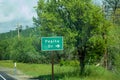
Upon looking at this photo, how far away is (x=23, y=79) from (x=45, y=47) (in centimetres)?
1101

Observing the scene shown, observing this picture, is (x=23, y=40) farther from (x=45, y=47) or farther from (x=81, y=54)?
(x=45, y=47)

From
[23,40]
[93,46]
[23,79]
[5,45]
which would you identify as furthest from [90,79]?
[5,45]

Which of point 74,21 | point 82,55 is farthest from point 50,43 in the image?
point 82,55

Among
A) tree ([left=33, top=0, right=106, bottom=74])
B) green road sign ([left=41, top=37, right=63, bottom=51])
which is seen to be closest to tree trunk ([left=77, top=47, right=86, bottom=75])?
tree ([left=33, top=0, right=106, bottom=74])

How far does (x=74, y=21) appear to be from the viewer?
34.3 metres

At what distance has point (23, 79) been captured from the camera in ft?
125

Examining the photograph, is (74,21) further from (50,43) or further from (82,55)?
(50,43)

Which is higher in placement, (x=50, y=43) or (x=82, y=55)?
(x=50, y=43)

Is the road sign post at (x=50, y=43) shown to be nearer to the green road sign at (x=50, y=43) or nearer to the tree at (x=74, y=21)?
the green road sign at (x=50, y=43)

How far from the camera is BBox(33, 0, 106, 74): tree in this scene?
112ft

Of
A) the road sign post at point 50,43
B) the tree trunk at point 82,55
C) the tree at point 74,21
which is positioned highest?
the tree at point 74,21

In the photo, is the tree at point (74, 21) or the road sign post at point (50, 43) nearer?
the road sign post at point (50, 43)

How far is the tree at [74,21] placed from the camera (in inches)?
1339

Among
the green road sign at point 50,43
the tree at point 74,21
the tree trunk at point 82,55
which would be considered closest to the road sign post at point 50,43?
A: the green road sign at point 50,43
